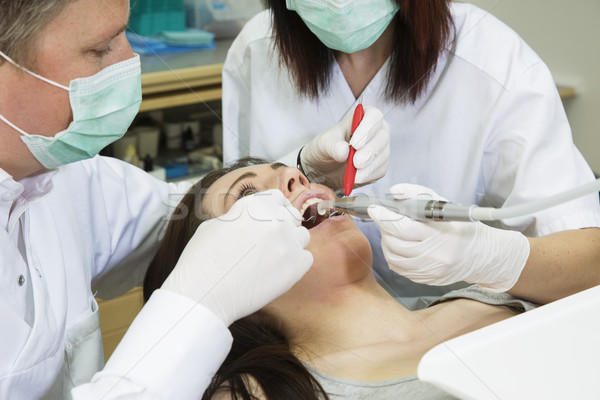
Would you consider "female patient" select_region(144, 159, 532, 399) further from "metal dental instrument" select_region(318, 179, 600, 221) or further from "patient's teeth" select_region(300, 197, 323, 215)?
"metal dental instrument" select_region(318, 179, 600, 221)

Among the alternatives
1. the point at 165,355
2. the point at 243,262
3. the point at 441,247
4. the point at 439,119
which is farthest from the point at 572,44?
the point at 165,355

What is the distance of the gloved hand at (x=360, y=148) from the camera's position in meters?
1.43

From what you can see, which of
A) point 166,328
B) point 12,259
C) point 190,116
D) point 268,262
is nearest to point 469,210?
point 268,262

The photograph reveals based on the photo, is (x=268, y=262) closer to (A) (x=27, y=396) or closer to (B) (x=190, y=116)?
(A) (x=27, y=396)

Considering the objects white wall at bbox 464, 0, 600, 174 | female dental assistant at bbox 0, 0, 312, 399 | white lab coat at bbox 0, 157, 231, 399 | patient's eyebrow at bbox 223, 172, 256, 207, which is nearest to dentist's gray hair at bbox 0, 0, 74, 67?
female dental assistant at bbox 0, 0, 312, 399

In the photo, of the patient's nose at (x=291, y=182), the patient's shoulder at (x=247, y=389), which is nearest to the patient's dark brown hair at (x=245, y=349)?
the patient's shoulder at (x=247, y=389)

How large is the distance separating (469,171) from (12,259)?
1.05 m

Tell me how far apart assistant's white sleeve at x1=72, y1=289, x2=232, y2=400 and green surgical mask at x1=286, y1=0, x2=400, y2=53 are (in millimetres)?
706

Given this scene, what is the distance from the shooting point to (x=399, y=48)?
5.27 ft

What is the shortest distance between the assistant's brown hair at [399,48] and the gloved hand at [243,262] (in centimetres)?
59

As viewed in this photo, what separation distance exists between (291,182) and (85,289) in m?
0.50

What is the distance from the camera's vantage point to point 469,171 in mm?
1595

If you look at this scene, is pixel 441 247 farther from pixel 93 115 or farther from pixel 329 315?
pixel 93 115

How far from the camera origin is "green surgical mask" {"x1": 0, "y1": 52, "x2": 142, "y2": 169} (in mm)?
1085
